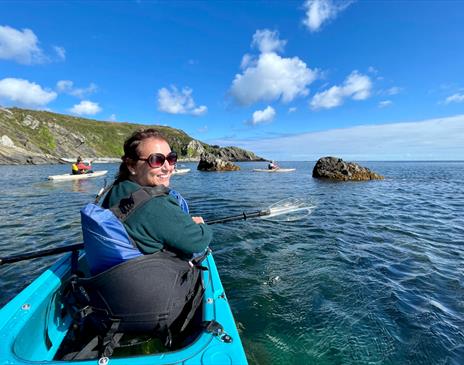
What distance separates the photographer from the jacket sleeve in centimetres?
264

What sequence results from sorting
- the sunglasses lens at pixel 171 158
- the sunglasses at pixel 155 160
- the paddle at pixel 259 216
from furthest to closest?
the paddle at pixel 259 216 → the sunglasses lens at pixel 171 158 → the sunglasses at pixel 155 160

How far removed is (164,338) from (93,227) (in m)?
1.56

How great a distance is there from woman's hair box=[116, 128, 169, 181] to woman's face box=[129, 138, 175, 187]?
5 centimetres

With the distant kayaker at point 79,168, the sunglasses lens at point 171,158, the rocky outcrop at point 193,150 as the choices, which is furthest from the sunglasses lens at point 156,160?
the rocky outcrop at point 193,150

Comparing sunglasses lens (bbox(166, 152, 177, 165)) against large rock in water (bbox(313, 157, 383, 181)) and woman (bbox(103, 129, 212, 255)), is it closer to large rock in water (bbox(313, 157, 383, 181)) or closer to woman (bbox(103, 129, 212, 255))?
woman (bbox(103, 129, 212, 255))

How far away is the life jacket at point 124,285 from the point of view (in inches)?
100

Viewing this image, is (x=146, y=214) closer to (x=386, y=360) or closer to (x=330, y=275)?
(x=386, y=360)

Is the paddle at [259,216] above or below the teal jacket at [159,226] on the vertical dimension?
Answer: below

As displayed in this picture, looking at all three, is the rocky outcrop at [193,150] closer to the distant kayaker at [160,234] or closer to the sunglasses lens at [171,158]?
the sunglasses lens at [171,158]

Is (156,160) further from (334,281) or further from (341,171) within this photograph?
(341,171)

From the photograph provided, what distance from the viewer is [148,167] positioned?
10.6 ft

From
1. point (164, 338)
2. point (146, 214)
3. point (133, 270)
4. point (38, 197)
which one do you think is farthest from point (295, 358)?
point (38, 197)

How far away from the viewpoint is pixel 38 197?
1886 cm

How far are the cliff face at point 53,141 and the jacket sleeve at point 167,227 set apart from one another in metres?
72.2
